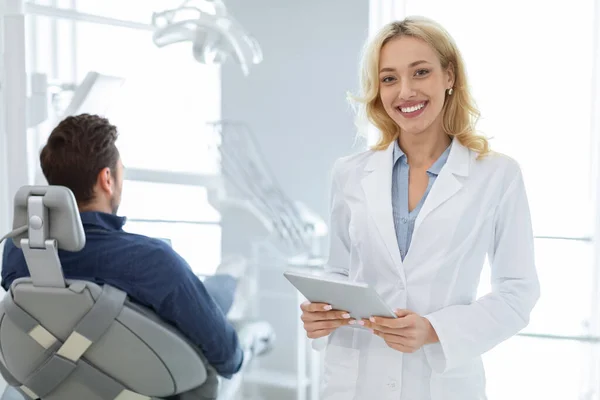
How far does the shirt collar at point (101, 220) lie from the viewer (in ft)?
5.76

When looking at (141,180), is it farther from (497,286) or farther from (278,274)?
(497,286)

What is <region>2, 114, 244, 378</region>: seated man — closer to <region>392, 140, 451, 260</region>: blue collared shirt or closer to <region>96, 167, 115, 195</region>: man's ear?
<region>96, 167, 115, 195</region>: man's ear

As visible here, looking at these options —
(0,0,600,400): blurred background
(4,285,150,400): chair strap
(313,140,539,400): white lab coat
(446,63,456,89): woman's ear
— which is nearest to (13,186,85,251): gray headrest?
(4,285,150,400): chair strap

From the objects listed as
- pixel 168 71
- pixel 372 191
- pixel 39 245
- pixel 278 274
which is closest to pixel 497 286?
pixel 372 191

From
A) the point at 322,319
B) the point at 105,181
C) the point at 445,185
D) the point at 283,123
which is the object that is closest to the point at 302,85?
the point at 283,123

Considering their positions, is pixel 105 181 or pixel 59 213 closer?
pixel 59 213

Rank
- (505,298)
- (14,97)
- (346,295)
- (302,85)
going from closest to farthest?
(346,295), (505,298), (302,85), (14,97)

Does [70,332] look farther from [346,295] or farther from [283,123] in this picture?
[283,123]

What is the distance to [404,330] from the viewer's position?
4.23 feet

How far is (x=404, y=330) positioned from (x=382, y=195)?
30 cm

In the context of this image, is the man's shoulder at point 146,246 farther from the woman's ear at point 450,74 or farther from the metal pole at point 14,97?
the metal pole at point 14,97

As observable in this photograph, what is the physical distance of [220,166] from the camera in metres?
2.53

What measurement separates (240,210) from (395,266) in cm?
119

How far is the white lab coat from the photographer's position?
53.7 inches
